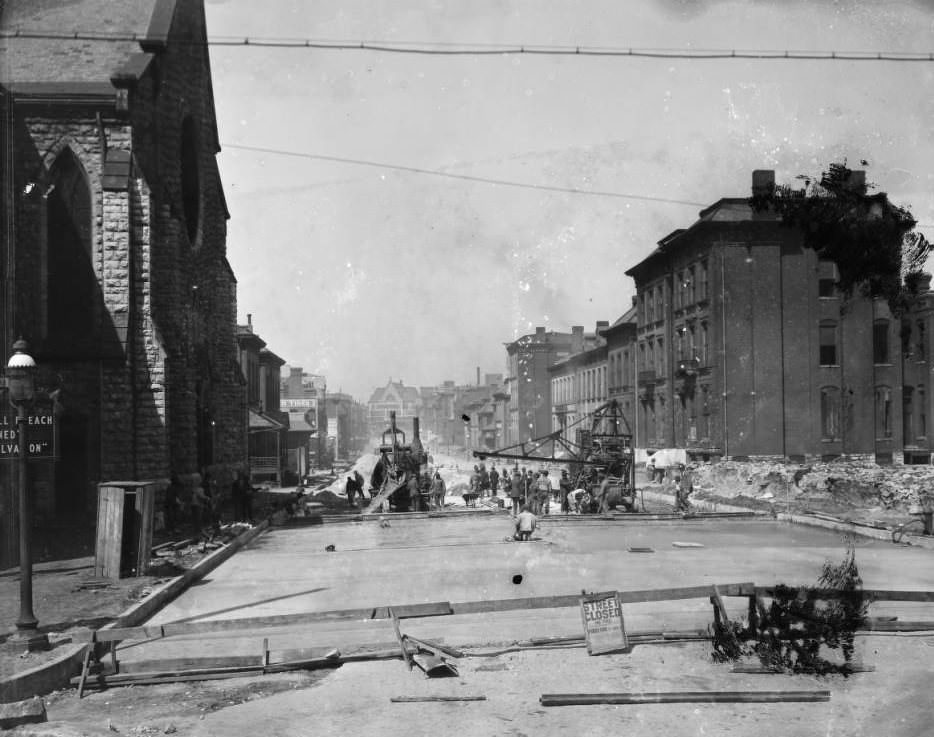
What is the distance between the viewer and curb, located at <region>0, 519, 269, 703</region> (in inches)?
348

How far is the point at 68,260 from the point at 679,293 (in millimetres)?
33263

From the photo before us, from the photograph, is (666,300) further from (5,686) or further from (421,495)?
(5,686)

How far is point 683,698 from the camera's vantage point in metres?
8.53

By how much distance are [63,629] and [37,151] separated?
16211 millimetres

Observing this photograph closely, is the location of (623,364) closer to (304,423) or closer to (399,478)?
(304,423)

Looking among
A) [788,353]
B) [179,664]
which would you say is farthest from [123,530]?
[788,353]

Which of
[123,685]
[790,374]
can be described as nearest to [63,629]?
[123,685]

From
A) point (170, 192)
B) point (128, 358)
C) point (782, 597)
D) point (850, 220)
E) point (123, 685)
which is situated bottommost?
point (123, 685)

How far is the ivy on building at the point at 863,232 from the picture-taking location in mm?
18297

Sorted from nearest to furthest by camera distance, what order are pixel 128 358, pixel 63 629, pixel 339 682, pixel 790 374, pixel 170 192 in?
pixel 339 682, pixel 63 629, pixel 128 358, pixel 170 192, pixel 790 374

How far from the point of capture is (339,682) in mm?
9352

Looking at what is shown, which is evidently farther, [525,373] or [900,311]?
[525,373]

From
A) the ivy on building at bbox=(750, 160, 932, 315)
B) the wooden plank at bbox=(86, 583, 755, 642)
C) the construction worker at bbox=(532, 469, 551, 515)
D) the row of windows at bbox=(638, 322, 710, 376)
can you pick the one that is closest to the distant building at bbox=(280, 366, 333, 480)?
the row of windows at bbox=(638, 322, 710, 376)

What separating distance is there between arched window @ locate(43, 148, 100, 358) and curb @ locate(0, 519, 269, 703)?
8.02m
